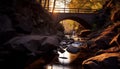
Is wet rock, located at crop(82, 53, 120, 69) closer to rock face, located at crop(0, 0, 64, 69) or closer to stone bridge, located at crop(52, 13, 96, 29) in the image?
rock face, located at crop(0, 0, 64, 69)

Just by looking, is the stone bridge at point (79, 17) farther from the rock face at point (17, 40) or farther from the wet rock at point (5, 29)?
the wet rock at point (5, 29)

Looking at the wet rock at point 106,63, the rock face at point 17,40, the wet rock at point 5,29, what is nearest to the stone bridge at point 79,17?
the rock face at point 17,40

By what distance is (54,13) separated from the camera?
140 feet

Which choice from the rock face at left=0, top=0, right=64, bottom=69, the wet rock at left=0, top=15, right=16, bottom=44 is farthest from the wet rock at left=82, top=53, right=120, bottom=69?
the wet rock at left=0, top=15, right=16, bottom=44

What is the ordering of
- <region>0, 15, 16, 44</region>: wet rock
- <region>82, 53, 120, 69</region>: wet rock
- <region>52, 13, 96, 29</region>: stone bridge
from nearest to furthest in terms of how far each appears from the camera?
<region>0, 15, 16, 44</region>: wet rock < <region>82, 53, 120, 69</region>: wet rock < <region>52, 13, 96, 29</region>: stone bridge

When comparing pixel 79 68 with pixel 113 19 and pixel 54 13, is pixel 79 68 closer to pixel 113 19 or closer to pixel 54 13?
pixel 113 19

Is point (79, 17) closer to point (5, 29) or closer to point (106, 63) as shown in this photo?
point (106, 63)

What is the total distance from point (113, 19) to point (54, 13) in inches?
598

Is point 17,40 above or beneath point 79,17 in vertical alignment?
above

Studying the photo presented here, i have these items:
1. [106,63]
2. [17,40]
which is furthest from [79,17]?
[17,40]

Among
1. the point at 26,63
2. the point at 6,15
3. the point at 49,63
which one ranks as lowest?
the point at 49,63

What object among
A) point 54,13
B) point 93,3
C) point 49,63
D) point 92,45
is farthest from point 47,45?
point 93,3

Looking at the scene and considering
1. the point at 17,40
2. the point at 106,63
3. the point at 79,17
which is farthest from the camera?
the point at 79,17

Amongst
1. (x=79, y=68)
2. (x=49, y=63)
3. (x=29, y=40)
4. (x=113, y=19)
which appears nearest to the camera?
(x=29, y=40)
